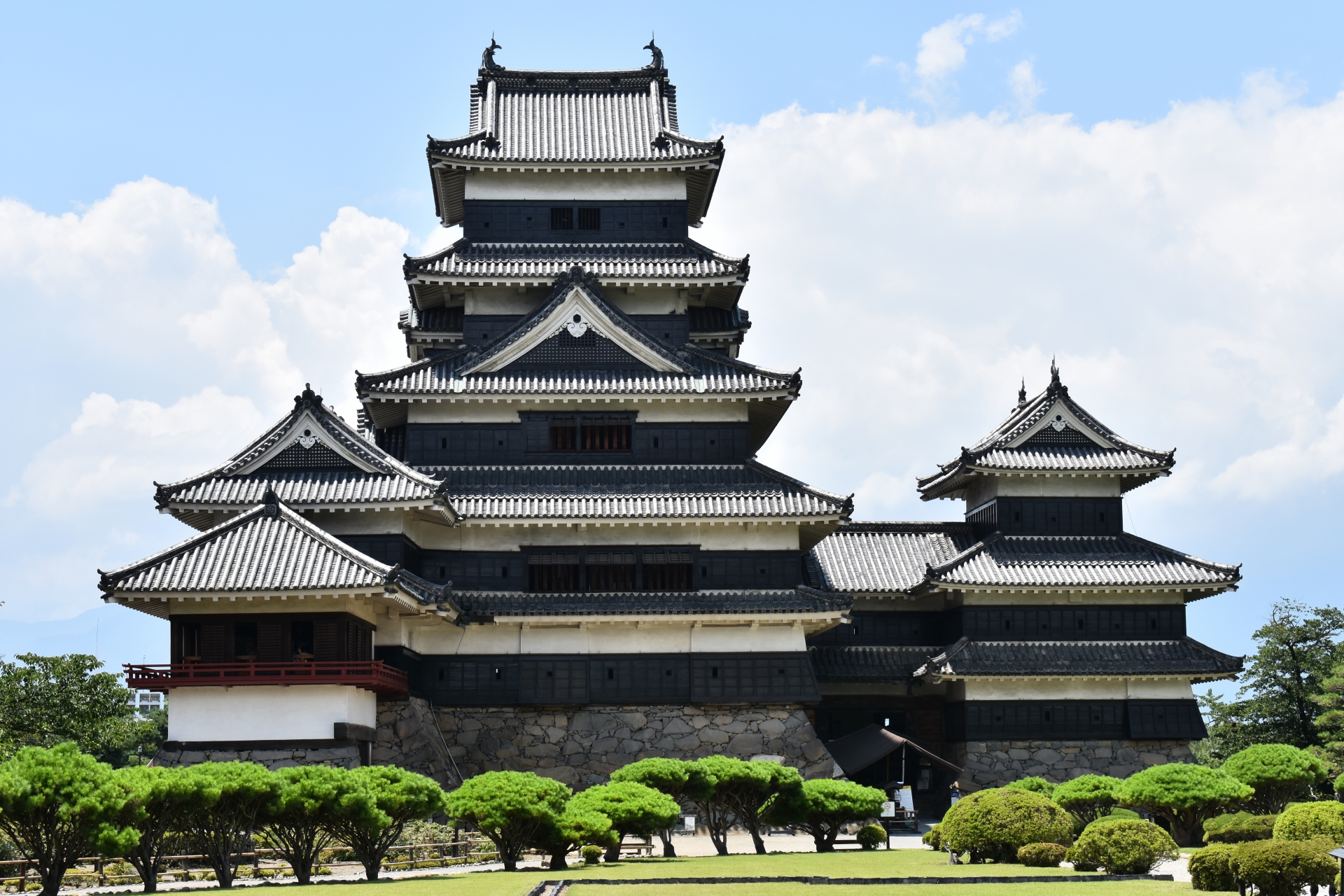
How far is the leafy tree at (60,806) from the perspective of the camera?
2091 centimetres

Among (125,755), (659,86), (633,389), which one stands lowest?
(125,755)

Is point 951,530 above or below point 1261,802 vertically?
above

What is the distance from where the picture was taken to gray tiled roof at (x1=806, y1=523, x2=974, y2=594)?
43.9 m

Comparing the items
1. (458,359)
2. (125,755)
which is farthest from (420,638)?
(125,755)

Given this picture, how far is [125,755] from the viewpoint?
6612 cm

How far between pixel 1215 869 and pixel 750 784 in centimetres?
1265

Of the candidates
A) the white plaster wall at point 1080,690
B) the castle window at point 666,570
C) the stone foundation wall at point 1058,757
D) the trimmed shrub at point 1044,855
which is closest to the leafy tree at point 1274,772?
the stone foundation wall at point 1058,757

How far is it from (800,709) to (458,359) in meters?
14.2

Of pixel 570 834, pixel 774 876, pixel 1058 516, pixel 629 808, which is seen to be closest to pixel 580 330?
pixel 1058 516

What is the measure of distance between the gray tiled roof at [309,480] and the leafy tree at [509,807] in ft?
35.0

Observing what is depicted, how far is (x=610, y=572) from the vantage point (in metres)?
39.3

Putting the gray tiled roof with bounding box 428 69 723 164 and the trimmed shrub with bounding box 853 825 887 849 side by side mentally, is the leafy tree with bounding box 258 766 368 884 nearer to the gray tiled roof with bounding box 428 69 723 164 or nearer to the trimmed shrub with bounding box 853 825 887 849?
the trimmed shrub with bounding box 853 825 887 849

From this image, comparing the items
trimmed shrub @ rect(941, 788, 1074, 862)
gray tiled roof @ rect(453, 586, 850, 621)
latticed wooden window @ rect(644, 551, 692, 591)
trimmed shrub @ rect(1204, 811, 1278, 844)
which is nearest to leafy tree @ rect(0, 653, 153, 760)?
gray tiled roof @ rect(453, 586, 850, 621)

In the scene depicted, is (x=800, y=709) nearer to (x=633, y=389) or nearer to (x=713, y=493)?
(x=713, y=493)
